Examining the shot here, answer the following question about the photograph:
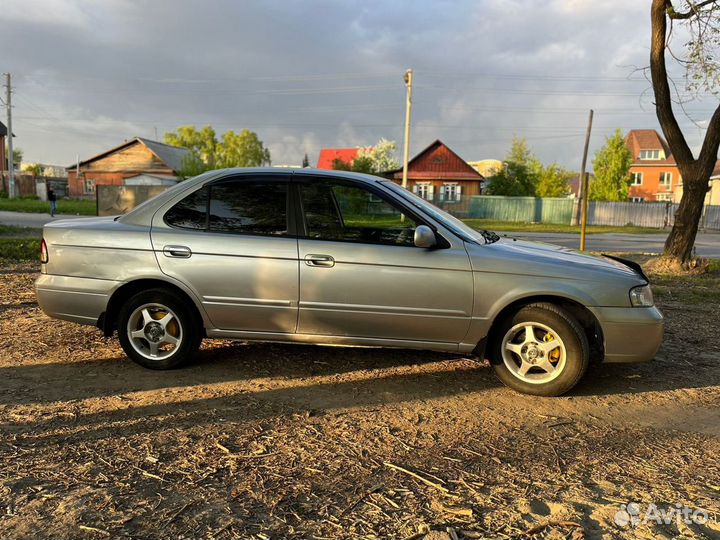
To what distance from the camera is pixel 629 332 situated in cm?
397

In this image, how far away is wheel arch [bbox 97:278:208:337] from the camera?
4344 mm

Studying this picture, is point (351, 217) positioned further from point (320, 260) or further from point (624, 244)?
point (624, 244)

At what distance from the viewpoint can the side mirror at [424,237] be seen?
3.97m

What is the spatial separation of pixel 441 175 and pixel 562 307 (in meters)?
44.9

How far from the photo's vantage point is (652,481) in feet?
9.37

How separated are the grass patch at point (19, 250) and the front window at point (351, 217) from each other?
8.74 m

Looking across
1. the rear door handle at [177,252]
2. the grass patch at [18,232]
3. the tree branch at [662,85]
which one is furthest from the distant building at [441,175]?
the rear door handle at [177,252]

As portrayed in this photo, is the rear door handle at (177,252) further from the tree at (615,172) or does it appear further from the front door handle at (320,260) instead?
the tree at (615,172)

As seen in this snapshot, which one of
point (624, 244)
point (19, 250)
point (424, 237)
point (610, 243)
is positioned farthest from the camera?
point (610, 243)

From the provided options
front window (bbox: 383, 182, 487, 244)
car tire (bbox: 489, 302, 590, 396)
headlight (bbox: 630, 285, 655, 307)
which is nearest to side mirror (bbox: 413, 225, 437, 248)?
front window (bbox: 383, 182, 487, 244)

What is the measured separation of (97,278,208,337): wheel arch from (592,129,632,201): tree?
46.4 m

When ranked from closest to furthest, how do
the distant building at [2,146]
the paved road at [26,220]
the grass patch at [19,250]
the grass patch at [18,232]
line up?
the grass patch at [19,250] < the grass patch at [18,232] < the paved road at [26,220] < the distant building at [2,146]

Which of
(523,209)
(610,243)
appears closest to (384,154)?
(523,209)

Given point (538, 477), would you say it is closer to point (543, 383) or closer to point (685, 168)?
point (543, 383)
